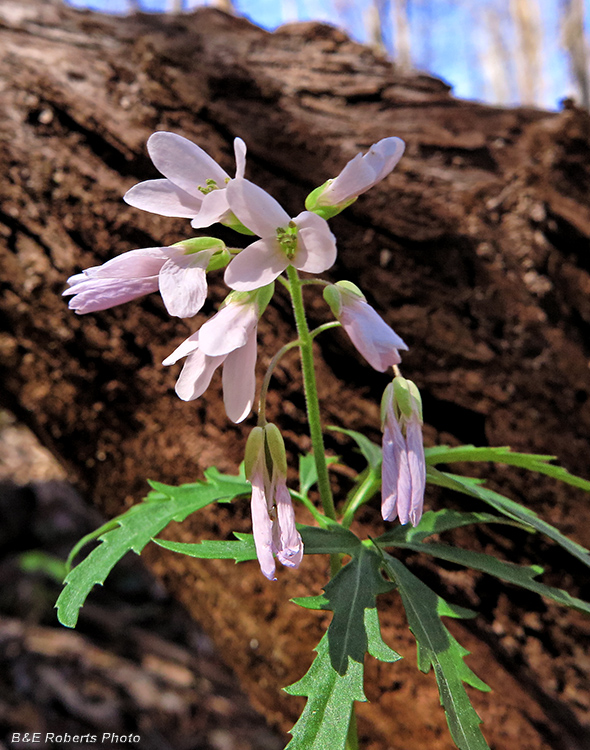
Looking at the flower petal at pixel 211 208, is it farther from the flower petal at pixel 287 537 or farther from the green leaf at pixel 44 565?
the green leaf at pixel 44 565

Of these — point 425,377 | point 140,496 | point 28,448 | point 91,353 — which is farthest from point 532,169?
point 28,448

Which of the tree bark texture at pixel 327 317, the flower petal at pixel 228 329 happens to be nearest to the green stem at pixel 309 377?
the flower petal at pixel 228 329

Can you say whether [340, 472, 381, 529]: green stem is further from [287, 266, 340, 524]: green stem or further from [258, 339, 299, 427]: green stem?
[258, 339, 299, 427]: green stem

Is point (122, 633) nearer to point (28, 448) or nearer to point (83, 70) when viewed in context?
point (28, 448)

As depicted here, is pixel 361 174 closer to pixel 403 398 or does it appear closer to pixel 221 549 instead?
pixel 403 398

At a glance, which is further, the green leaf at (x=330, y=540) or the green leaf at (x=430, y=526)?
the green leaf at (x=430, y=526)

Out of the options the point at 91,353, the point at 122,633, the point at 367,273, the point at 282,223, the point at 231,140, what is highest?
the point at 282,223
